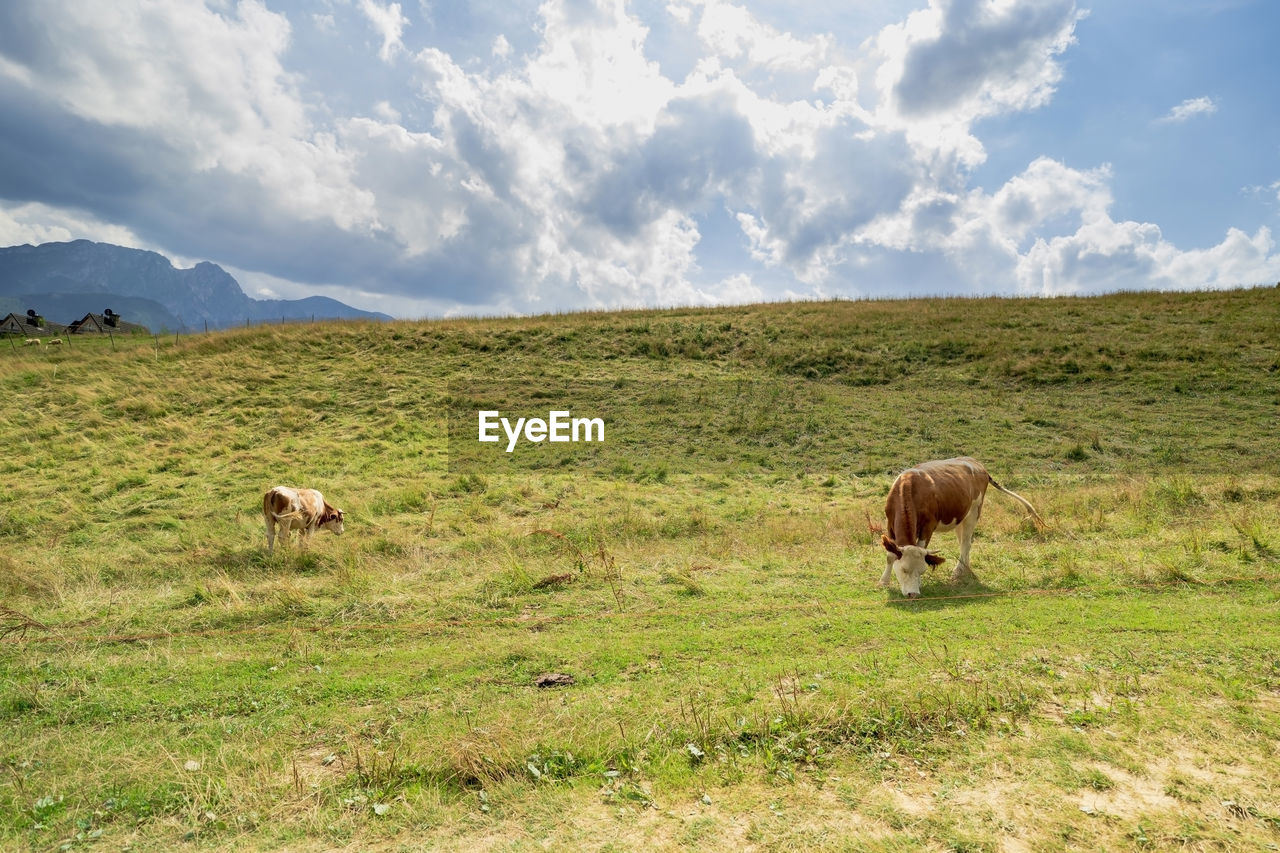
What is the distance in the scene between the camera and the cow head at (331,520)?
16172 millimetres

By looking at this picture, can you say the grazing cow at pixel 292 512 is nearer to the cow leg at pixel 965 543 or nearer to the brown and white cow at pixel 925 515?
the brown and white cow at pixel 925 515

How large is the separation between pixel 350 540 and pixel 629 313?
33162 mm

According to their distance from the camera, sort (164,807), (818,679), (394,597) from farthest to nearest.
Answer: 1. (394,597)
2. (818,679)
3. (164,807)

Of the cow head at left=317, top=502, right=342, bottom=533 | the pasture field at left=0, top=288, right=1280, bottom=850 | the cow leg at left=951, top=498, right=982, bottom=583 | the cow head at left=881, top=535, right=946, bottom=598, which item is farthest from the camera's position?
the cow head at left=317, top=502, right=342, bottom=533

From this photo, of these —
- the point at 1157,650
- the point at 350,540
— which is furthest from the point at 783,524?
the point at 350,540

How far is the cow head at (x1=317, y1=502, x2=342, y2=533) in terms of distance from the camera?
16.2 meters

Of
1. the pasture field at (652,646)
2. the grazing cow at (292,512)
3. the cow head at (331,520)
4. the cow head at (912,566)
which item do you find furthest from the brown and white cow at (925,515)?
the cow head at (331,520)

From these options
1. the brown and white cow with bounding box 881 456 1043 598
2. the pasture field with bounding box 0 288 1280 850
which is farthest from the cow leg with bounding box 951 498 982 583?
the pasture field with bounding box 0 288 1280 850

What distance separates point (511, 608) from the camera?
972cm

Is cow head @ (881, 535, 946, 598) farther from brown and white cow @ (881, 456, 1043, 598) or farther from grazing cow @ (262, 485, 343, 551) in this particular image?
grazing cow @ (262, 485, 343, 551)

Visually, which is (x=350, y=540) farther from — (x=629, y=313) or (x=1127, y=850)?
(x=629, y=313)

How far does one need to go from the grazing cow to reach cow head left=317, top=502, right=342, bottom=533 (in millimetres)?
A: 21

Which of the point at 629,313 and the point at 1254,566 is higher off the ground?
the point at 629,313

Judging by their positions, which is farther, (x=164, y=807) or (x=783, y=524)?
(x=783, y=524)
